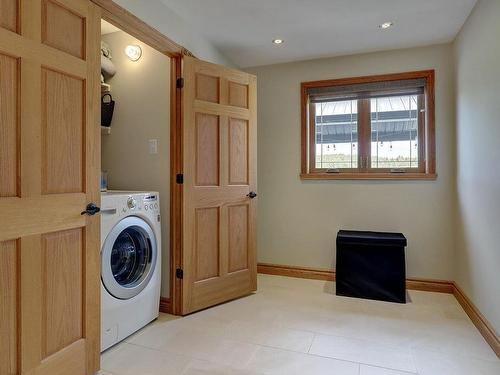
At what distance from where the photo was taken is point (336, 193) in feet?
10.8

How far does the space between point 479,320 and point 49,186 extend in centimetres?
281

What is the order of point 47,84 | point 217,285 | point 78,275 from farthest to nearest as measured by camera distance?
point 217,285 < point 78,275 < point 47,84

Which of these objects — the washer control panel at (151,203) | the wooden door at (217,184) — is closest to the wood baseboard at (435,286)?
the wooden door at (217,184)

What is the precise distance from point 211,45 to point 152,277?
7.05 feet

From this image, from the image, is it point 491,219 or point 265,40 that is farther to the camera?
point 265,40

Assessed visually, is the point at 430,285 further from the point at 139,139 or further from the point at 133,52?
the point at 133,52

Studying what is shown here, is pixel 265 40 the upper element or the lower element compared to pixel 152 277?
upper

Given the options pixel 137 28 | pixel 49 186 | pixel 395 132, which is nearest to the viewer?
pixel 49 186

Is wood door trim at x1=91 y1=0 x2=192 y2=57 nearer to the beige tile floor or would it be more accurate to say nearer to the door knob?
the door knob

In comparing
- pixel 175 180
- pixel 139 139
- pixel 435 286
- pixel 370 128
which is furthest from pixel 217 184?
pixel 435 286

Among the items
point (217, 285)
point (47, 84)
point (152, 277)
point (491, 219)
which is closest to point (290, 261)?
point (217, 285)

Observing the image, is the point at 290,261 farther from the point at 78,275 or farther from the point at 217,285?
the point at 78,275

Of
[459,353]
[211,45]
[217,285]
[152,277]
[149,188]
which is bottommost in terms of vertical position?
[459,353]

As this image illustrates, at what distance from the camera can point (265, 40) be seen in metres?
2.89
